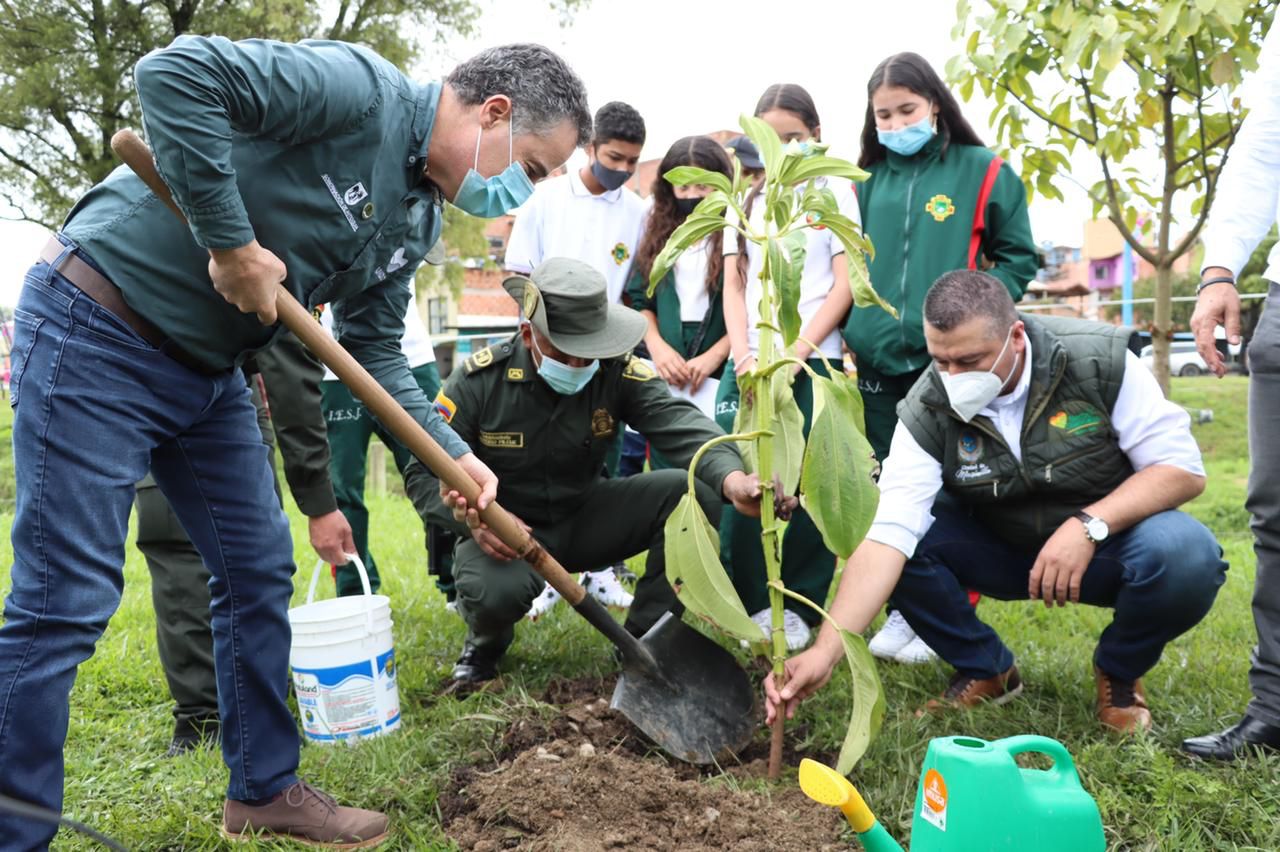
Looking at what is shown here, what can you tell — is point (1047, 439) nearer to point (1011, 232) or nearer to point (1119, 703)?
point (1119, 703)

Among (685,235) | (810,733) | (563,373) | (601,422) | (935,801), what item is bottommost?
(810,733)

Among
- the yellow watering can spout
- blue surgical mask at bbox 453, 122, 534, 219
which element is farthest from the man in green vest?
blue surgical mask at bbox 453, 122, 534, 219

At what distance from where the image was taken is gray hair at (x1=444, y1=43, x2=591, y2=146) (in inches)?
82.3

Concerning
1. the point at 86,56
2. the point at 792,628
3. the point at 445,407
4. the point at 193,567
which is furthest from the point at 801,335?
the point at 86,56

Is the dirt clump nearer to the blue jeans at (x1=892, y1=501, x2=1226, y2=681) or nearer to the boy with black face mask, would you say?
the blue jeans at (x1=892, y1=501, x2=1226, y2=681)

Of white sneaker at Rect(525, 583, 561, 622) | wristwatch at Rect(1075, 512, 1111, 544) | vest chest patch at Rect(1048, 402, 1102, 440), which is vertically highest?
vest chest patch at Rect(1048, 402, 1102, 440)

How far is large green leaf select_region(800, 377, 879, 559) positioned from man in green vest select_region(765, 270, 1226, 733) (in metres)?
0.46

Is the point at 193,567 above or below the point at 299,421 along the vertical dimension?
below

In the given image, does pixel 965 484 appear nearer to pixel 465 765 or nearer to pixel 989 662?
pixel 989 662

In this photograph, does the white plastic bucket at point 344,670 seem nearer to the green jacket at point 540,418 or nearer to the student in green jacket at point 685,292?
the green jacket at point 540,418

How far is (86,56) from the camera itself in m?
12.6

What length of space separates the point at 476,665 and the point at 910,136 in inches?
92.9

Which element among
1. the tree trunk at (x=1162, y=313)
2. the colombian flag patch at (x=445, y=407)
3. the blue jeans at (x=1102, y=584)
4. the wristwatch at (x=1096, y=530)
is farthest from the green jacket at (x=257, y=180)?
the tree trunk at (x=1162, y=313)

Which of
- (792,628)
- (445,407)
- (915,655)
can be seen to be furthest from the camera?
(792,628)
